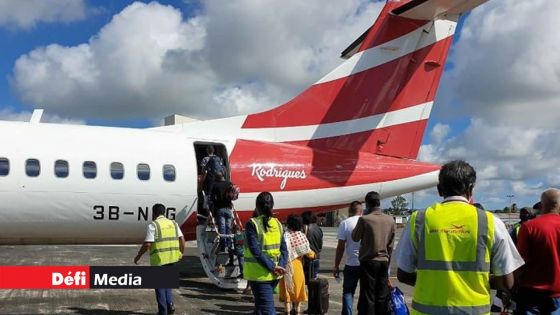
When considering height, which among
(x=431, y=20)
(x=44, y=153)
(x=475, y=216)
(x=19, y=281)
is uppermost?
(x=431, y=20)

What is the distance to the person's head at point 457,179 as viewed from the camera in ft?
10.5

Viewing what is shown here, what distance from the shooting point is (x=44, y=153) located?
9.21 meters

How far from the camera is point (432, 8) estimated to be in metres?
11.2

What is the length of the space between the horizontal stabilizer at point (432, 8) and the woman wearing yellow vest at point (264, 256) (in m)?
7.16

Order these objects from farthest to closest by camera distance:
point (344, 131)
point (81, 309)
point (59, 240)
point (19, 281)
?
point (344, 131), point (59, 240), point (81, 309), point (19, 281)

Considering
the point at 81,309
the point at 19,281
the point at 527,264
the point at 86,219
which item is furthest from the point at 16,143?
the point at 527,264

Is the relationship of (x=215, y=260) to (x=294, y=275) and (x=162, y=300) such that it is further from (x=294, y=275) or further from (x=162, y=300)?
(x=294, y=275)

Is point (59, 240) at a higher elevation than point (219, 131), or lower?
lower

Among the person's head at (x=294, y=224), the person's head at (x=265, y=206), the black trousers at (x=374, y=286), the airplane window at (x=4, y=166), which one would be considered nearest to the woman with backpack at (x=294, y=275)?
the person's head at (x=294, y=224)

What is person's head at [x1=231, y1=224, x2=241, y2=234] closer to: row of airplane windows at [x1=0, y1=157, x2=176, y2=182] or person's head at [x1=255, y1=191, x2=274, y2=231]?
row of airplane windows at [x1=0, y1=157, x2=176, y2=182]

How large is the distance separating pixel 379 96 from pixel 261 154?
2973 millimetres

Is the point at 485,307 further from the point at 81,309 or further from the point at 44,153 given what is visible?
the point at 44,153

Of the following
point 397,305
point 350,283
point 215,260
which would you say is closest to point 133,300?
point 215,260

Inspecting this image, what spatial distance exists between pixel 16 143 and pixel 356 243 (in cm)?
588
